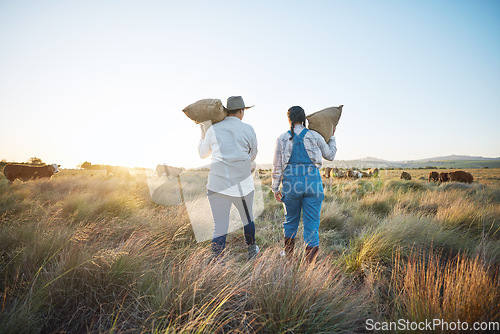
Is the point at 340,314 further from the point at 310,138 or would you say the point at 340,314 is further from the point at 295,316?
the point at 310,138

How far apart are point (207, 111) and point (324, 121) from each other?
1.57 metres

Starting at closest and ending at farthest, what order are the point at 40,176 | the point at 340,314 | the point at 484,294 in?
the point at 484,294, the point at 340,314, the point at 40,176

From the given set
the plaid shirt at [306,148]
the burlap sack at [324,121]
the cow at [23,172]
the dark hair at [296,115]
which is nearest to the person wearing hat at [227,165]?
the plaid shirt at [306,148]

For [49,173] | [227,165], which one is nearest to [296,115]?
[227,165]

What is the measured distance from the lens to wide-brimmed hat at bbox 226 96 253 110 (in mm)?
2902

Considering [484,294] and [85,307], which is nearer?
[484,294]

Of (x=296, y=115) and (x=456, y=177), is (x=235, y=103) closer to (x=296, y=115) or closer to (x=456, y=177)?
(x=296, y=115)

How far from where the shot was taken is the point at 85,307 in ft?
6.09

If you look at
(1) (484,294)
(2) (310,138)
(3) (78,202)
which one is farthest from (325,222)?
(3) (78,202)

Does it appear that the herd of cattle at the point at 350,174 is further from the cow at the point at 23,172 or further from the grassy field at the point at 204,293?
the cow at the point at 23,172

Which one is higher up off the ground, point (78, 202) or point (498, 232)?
point (78, 202)

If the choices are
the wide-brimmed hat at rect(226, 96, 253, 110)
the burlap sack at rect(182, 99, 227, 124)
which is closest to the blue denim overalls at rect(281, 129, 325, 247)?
the wide-brimmed hat at rect(226, 96, 253, 110)

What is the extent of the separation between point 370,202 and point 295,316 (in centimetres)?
671

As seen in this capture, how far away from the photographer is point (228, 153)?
2.75 m
